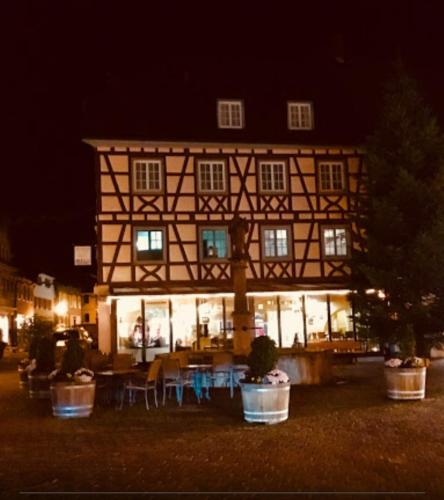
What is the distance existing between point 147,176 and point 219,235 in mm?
3809

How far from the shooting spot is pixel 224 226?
31391 millimetres

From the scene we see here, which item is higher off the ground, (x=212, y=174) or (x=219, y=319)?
(x=212, y=174)

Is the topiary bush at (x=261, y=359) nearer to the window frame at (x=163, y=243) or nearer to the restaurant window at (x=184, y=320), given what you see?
the window frame at (x=163, y=243)

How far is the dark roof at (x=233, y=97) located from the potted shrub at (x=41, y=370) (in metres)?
13.1

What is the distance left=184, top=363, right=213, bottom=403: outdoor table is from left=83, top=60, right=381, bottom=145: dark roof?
594 inches

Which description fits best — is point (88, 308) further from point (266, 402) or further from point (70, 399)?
point (266, 402)

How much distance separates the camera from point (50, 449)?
10.6 meters

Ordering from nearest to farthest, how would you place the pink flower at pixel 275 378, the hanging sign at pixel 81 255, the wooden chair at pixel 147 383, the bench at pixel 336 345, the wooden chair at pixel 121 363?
the pink flower at pixel 275 378 → the wooden chair at pixel 147 383 → the wooden chair at pixel 121 363 → the bench at pixel 336 345 → the hanging sign at pixel 81 255

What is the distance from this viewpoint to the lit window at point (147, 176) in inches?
1205

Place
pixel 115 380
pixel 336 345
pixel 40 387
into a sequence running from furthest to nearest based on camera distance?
pixel 336 345 → pixel 40 387 → pixel 115 380

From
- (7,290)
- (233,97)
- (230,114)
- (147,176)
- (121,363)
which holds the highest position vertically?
(233,97)

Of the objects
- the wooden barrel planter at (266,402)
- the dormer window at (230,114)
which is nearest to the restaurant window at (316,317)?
the dormer window at (230,114)

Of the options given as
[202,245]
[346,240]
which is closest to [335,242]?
[346,240]

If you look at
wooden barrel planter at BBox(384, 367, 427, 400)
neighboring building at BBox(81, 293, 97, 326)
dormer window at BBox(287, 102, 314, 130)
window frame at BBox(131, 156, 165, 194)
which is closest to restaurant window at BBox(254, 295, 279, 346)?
window frame at BBox(131, 156, 165, 194)
